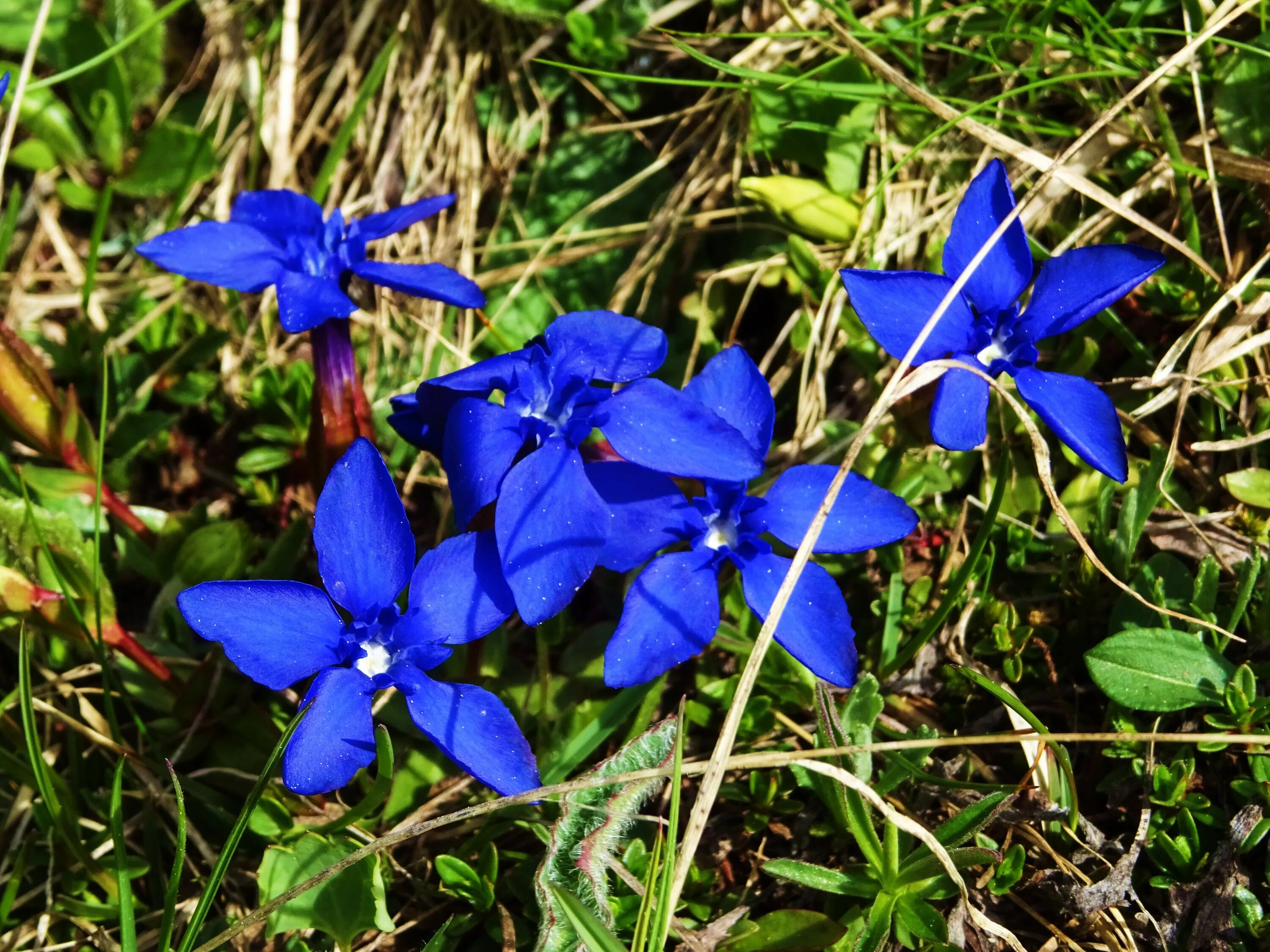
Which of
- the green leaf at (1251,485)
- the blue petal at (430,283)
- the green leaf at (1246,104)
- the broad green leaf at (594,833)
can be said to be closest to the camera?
the broad green leaf at (594,833)

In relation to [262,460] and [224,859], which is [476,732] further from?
[262,460]

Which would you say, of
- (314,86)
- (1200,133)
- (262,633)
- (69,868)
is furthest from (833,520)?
(314,86)

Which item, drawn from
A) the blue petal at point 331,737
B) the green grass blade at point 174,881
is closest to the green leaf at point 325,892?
the green grass blade at point 174,881

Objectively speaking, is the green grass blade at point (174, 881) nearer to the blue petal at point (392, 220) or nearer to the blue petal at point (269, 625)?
the blue petal at point (269, 625)

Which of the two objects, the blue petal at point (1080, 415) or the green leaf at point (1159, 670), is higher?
the blue petal at point (1080, 415)

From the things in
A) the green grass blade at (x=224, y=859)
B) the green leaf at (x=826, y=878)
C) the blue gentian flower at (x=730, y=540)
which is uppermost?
the blue gentian flower at (x=730, y=540)

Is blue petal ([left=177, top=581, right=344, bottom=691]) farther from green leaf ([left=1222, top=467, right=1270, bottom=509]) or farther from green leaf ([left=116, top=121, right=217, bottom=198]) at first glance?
green leaf ([left=116, top=121, right=217, bottom=198])
